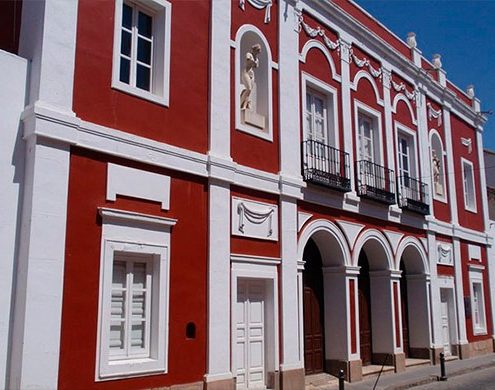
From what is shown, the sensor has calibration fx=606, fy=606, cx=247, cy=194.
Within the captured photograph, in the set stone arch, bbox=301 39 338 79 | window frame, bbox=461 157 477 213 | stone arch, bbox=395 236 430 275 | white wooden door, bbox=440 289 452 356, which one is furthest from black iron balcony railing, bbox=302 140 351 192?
window frame, bbox=461 157 477 213

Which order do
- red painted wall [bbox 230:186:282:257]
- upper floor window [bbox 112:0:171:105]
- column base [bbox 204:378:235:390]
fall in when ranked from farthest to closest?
red painted wall [bbox 230:186:282:257]
column base [bbox 204:378:235:390]
upper floor window [bbox 112:0:171:105]

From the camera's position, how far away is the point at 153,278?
9422mm

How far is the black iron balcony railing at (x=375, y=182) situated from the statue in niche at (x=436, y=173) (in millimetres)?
3521

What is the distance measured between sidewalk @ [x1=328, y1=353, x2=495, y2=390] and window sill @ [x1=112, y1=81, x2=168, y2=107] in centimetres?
715

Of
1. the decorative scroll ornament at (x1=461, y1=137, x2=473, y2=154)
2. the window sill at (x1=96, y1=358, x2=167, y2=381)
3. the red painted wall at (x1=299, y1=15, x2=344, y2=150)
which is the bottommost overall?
the window sill at (x1=96, y1=358, x2=167, y2=381)

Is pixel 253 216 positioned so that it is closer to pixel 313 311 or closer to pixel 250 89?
pixel 250 89

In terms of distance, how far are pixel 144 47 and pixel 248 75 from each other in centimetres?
265

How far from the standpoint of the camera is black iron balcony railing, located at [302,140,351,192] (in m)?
13.2

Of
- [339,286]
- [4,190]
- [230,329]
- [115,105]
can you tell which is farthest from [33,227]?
[339,286]

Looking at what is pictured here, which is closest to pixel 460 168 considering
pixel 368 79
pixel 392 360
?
pixel 368 79

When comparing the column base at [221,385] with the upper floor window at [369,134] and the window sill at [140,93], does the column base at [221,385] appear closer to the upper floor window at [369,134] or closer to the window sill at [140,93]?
the window sill at [140,93]

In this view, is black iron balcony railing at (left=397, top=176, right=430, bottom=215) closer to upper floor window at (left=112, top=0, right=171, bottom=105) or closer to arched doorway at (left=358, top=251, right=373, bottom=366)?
arched doorway at (left=358, top=251, right=373, bottom=366)

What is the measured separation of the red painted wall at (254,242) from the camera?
36.1 feet

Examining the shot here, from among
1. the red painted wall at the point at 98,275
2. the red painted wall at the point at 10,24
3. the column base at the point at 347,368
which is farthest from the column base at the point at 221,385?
the red painted wall at the point at 10,24
